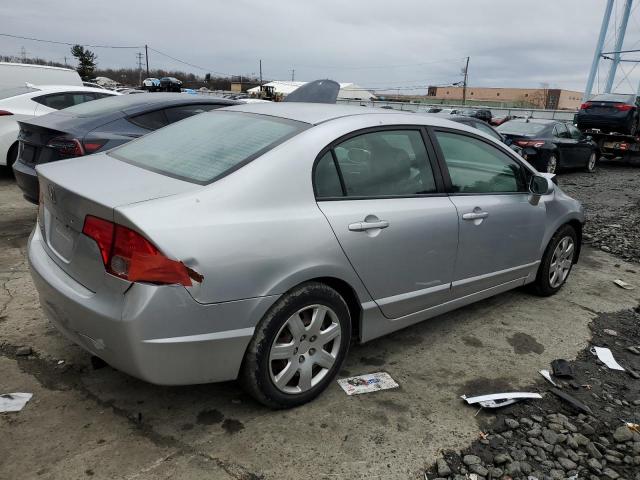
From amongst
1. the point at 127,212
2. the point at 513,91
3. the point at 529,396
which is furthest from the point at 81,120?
the point at 513,91

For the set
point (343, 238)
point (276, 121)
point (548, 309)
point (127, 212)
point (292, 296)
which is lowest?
point (548, 309)

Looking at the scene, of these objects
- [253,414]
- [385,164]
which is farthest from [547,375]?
[253,414]

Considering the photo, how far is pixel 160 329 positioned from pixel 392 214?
4.84ft

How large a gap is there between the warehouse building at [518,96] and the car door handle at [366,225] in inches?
2583

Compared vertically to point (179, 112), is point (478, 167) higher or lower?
lower

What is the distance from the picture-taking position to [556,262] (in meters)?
4.61

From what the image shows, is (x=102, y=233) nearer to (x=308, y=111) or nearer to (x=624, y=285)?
(x=308, y=111)

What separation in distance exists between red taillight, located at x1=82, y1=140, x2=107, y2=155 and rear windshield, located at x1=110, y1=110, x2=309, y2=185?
2.00m

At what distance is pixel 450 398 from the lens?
3.00 m

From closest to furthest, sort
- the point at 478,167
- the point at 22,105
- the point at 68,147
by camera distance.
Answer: the point at 478,167 → the point at 68,147 → the point at 22,105

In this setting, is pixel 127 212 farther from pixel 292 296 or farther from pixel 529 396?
pixel 529 396

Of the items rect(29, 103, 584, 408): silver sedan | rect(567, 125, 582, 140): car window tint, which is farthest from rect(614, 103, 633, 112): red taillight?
rect(29, 103, 584, 408): silver sedan

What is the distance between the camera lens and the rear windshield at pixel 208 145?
2.65m

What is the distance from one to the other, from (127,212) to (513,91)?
300 feet
